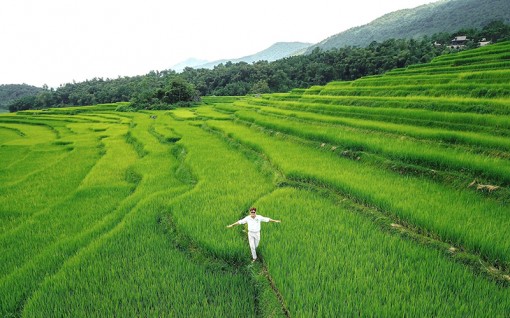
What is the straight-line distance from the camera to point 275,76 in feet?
182

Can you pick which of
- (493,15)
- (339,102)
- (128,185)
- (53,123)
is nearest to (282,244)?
(128,185)

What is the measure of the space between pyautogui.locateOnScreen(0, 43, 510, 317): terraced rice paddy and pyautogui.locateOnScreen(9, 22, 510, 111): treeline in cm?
3101

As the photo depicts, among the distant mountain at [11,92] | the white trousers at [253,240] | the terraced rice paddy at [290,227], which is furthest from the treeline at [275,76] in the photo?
the white trousers at [253,240]

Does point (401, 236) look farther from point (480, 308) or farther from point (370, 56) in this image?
point (370, 56)

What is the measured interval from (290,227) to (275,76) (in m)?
53.8

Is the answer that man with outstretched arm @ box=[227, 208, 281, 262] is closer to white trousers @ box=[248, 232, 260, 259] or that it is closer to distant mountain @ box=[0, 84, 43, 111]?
white trousers @ box=[248, 232, 260, 259]

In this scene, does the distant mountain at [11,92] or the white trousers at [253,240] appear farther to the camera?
the distant mountain at [11,92]

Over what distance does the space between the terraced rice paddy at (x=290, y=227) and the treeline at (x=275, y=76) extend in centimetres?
3101

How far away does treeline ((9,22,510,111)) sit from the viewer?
39781 mm

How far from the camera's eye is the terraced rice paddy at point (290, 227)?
3.19 m

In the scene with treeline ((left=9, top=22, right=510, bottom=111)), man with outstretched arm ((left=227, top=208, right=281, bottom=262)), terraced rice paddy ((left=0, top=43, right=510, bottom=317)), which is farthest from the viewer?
treeline ((left=9, top=22, right=510, bottom=111))

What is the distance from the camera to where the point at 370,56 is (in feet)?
140

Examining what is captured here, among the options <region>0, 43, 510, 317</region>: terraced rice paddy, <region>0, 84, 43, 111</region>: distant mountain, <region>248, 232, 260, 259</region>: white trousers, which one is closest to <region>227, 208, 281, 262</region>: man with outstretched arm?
<region>248, 232, 260, 259</region>: white trousers

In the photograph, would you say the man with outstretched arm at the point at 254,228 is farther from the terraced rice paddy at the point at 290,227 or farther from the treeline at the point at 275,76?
the treeline at the point at 275,76
